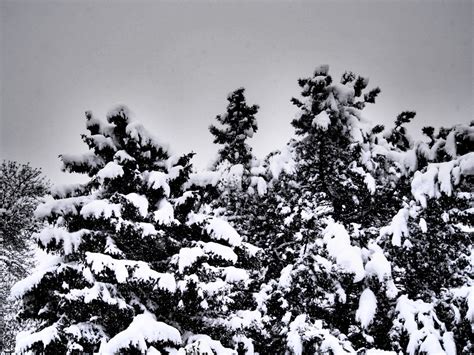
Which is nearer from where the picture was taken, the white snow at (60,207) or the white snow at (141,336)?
the white snow at (141,336)

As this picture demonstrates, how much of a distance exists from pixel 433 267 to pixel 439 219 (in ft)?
5.49

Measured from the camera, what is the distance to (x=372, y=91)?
12.5 metres

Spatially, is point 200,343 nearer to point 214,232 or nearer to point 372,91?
point 214,232

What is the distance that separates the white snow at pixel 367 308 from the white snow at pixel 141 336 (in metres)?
4.22

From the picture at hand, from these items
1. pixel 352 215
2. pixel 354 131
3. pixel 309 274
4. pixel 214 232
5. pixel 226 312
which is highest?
pixel 354 131

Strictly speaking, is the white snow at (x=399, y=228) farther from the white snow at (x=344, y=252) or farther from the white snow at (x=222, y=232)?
the white snow at (x=222, y=232)

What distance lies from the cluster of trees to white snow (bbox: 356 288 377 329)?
33mm

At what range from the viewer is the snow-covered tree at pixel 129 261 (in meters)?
8.49

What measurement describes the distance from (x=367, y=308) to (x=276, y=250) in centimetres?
476

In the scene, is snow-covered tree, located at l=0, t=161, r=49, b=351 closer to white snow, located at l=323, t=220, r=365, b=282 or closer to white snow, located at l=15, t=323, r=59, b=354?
white snow, located at l=15, t=323, r=59, b=354

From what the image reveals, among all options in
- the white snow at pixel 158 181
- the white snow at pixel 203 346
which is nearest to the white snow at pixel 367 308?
the white snow at pixel 203 346

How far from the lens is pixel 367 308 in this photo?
871cm

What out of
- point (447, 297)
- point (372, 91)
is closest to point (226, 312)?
point (447, 297)

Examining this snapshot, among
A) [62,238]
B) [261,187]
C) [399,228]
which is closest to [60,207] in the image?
[62,238]
